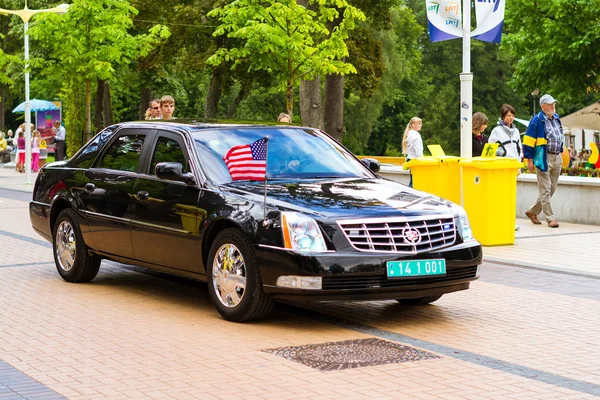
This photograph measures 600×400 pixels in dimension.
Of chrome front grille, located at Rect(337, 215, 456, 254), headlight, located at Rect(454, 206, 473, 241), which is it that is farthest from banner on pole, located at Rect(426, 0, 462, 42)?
chrome front grille, located at Rect(337, 215, 456, 254)

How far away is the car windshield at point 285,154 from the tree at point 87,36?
18.0m

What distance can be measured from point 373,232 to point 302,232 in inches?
19.8

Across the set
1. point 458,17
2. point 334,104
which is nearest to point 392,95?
point 334,104

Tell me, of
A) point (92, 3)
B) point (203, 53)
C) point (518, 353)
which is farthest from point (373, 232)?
point (203, 53)

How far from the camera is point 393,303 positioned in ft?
30.8

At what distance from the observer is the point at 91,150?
10672mm

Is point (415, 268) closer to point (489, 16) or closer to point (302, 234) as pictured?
point (302, 234)

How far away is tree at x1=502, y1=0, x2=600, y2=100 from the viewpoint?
3853 cm

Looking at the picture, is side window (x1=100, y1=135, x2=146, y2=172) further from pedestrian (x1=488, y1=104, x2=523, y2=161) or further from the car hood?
pedestrian (x1=488, y1=104, x2=523, y2=161)

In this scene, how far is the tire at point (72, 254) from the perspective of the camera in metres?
10.4

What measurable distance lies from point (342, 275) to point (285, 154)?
1.77m

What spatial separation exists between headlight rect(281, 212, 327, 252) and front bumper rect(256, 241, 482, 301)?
0.07 metres

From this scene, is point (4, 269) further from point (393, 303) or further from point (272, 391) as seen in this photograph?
point (272, 391)

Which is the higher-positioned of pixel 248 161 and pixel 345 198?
pixel 248 161
